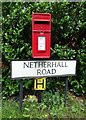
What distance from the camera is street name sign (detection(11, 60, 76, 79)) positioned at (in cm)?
280

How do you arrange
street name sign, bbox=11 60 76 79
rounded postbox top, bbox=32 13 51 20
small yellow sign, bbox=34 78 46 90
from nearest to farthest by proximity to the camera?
rounded postbox top, bbox=32 13 51 20 < street name sign, bbox=11 60 76 79 < small yellow sign, bbox=34 78 46 90

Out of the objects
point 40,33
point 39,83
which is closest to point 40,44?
point 40,33

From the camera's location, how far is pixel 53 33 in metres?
3.66

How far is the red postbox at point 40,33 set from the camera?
8.80 ft

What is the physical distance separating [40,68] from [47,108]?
2.69 feet

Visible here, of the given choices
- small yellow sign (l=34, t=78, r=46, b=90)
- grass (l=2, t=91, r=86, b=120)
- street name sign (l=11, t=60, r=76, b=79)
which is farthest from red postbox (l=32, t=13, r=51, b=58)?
grass (l=2, t=91, r=86, b=120)

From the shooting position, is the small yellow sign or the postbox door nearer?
the postbox door

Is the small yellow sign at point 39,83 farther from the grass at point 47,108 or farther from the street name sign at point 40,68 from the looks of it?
the grass at point 47,108

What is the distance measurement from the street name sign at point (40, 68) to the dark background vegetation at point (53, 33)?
14.8 inches

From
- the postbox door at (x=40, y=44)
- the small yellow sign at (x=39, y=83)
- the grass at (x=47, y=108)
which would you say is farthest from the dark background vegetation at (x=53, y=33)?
the postbox door at (x=40, y=44)

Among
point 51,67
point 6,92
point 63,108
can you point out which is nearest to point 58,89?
point 63,108

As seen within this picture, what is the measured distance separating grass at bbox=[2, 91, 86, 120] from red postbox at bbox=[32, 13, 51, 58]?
101 centimetres

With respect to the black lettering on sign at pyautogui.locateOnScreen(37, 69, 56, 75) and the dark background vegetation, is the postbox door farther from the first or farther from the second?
the dark background vegetation

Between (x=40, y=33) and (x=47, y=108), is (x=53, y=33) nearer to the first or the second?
(x=40, y=33)
